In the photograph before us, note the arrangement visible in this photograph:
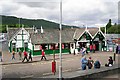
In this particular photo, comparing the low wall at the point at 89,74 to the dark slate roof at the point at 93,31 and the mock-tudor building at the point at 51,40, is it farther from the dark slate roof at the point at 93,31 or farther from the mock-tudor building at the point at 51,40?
the dark slate roof at the point at 93,31

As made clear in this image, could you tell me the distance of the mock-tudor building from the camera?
38.4m

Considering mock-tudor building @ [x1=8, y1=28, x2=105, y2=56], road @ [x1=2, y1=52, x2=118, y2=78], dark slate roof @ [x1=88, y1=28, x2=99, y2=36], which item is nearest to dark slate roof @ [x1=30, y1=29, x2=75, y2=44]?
mock-tudor building @ [x1=8, y1=28, x2=105, y2=56]

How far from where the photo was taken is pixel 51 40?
40.7 m

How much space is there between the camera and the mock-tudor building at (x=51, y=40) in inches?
1513

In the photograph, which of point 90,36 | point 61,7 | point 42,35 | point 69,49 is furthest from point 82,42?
point 61,7

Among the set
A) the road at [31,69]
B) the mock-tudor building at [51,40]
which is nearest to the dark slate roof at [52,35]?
the mock-tudor building at [51,40]

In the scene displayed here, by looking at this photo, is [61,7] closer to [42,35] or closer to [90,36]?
[42,35]

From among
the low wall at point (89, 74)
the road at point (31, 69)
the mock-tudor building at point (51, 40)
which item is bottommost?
the road at point (31, 69)

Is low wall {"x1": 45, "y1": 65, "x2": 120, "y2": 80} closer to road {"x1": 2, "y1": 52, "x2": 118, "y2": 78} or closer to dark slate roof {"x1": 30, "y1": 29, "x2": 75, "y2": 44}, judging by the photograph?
road {"x1": 2, "y1": 52, "x2": 118, "y2": 78}

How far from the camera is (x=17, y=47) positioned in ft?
139

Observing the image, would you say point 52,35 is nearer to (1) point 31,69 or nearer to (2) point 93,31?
(2) point 93,31

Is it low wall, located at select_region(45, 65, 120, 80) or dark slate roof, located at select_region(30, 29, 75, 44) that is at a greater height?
dark slate roof, located at select_region(30, 29, 75, 44)

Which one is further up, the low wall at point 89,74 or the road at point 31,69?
the low wall at point 89,74

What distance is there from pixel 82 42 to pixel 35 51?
39.4 ft
